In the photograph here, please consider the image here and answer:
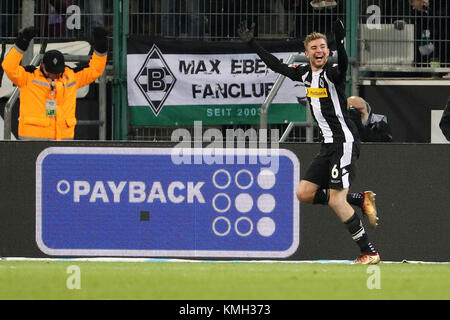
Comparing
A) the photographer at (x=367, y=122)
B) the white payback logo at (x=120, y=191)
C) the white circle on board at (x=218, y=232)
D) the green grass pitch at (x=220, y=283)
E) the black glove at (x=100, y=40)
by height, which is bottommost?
the green grass pitch at (x=220, y=283)

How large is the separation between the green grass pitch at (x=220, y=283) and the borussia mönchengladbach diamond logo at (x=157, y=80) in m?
4.64

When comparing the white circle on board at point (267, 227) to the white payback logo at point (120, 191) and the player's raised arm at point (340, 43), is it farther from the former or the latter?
the player's raised arm at point (340, 43)

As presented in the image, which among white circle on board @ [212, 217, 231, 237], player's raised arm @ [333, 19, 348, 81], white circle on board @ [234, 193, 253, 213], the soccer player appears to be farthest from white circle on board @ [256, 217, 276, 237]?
player's raised arm @ [333, 19, 348, 81]

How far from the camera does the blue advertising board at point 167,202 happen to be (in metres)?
11.2

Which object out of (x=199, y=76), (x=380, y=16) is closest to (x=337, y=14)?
(x=380, y=16)

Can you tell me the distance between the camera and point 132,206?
11.3 meters

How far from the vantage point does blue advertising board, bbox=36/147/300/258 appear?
1120cm

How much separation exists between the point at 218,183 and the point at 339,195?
1.85 m

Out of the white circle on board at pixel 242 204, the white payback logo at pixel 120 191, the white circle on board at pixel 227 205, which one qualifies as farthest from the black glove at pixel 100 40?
the white circle on board at pixel 242 204

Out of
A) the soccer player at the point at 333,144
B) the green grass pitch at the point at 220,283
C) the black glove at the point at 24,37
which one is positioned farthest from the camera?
the black glove at the point at 24,37

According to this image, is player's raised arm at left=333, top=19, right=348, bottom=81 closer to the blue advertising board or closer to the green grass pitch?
the green grass pitch

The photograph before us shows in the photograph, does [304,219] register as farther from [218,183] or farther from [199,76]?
[199,76]

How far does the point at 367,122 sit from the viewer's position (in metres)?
12.2
